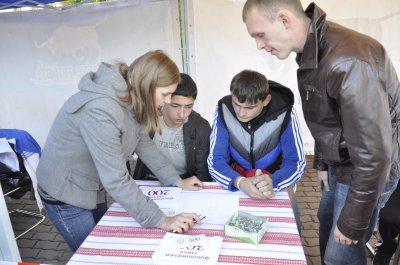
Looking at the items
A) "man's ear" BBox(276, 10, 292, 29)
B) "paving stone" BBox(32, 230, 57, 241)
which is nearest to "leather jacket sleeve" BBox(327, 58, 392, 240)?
"man's ear" BBox(276, 10, 292, 29)

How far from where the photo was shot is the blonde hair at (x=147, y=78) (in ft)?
4.13

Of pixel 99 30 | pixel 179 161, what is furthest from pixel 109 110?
pixel 99 30

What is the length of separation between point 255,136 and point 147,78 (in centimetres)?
79

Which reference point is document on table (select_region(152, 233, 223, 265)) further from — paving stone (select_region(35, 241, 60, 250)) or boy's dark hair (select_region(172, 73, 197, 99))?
paving stone (select_region(35, 241, 60, 250))

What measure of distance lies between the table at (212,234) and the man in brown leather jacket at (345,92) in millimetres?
246

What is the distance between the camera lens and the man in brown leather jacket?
1.04m

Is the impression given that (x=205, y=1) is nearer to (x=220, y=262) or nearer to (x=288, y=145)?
(x=288, y=145)

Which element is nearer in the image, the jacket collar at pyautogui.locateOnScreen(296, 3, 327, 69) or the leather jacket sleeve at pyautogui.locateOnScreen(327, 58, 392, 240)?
the leather jacket sleeve at pyautogui.locateOnScreen(327, 58, 392, 240)

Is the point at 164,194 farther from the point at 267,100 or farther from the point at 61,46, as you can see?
the point at 61,46

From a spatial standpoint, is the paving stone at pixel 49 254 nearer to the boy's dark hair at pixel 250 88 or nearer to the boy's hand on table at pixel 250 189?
the boy's hand on table at pixel 250 189

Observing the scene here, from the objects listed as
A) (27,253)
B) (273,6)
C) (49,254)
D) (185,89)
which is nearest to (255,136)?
(185,89)

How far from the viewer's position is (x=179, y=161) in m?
1.97

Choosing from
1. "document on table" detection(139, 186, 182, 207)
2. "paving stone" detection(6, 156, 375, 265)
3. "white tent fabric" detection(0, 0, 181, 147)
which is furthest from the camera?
"white tent fabric" detection(0, 0, 181, 147)

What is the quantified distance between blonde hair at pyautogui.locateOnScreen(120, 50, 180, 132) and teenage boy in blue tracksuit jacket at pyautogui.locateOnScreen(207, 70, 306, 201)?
1.82ft
